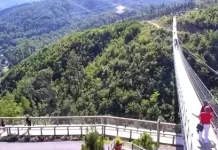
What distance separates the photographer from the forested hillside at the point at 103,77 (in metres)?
49.1

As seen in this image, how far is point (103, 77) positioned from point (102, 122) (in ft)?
137

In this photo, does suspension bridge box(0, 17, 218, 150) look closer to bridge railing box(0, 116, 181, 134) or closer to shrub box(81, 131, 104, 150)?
bridge railing box(0, 116, 181, 134)

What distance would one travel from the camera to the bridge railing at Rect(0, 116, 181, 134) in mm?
17594

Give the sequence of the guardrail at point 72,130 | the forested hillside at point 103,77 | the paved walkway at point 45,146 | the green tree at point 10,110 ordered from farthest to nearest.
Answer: the forested hillside at point 103,77, the green tree at point 10,110, the guardrail at point 72,130, the paved walkway at point 45,146

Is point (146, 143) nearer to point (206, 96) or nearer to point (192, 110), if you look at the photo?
point (192, 110)

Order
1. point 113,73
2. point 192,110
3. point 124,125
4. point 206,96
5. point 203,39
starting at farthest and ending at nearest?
point 113,73
point 203,39
point 124,125
point 206,96
point 192,110

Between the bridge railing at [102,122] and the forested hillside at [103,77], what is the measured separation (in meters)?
19.5

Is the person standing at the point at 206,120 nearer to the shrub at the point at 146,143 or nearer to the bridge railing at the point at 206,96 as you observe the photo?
the bridge railing at the point at 206,96

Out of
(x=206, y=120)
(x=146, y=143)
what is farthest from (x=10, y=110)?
(x=206, y=120)

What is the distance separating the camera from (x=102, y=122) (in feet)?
63.5

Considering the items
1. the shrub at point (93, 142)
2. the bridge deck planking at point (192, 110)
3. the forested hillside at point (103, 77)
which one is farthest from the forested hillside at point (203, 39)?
the shrub at point (93, 142)

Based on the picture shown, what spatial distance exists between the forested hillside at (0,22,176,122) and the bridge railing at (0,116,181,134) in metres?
19.5

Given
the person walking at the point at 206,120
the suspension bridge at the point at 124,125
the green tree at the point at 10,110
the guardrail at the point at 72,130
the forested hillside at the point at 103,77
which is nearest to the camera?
the person walking at the point at 206,120

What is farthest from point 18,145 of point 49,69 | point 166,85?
point 49,69
